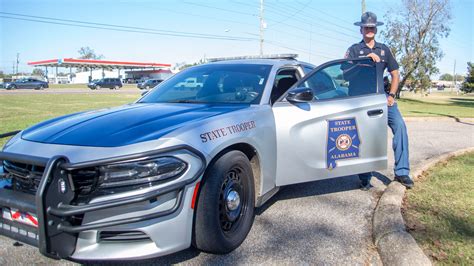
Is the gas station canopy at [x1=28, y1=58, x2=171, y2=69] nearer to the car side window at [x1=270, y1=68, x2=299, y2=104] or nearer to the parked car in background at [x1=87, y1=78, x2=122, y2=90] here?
the parked car in background at [x1=87, y1=78, x2=122, y2=90]

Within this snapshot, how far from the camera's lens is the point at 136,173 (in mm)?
2402

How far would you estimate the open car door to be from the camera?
3.63 m

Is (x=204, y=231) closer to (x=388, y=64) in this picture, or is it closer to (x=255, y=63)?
(x=255, y=63)

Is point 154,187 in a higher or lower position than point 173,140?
lower

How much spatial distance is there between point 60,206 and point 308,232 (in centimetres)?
215

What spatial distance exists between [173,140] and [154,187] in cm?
34

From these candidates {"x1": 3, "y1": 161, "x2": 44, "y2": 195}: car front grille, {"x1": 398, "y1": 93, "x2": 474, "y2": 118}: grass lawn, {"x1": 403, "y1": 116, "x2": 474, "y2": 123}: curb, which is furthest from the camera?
{"x1": 398, "y1": 93, "x2": 474, "y2": 118}: grass lawn

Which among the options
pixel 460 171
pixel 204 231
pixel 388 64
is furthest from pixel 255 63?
pixel 460 171

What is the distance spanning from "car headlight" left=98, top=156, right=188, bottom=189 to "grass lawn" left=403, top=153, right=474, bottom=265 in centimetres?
204

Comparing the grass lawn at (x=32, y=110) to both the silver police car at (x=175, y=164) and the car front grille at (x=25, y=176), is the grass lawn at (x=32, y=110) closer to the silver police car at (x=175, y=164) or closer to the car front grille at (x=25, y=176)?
the car front grille at (x=25, y=176)

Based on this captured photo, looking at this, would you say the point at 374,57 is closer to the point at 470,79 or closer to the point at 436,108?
the point at 436,108

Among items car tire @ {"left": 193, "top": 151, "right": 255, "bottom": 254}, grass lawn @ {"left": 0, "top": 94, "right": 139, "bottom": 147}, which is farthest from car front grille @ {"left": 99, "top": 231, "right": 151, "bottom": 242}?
grass lawn @ {"left": 0, "top": 94, "right": 139, "bottom": 147}

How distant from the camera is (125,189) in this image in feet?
7.76

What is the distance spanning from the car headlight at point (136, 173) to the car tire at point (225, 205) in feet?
1.19
